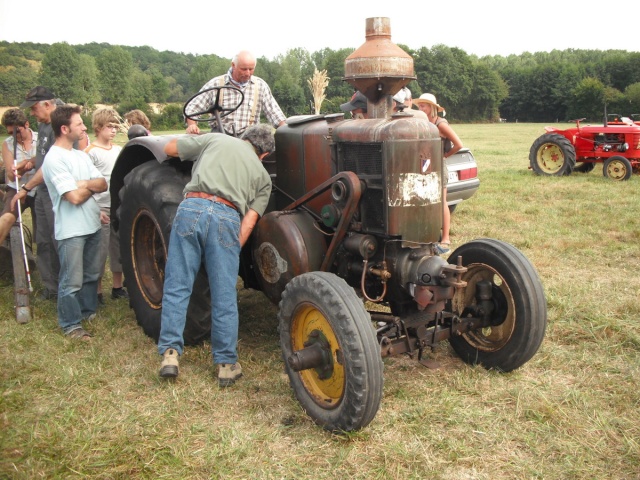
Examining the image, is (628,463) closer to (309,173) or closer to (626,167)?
(309,173)

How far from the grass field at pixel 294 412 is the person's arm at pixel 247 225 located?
83cm

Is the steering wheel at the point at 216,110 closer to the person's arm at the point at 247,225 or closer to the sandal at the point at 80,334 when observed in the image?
the person's arm at the point at 247,225

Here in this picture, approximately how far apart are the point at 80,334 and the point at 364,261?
231 cm

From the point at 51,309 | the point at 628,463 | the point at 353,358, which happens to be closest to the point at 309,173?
the point at 353,358

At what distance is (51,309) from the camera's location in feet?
15.8

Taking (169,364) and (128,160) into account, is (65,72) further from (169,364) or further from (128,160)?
(169,364)

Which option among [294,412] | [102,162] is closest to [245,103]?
[102,162]

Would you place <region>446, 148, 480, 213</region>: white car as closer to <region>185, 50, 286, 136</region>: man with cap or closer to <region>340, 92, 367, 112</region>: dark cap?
<region>340, 92, 367, 112</region>: dark cap

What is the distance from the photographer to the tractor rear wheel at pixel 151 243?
3.62 meters

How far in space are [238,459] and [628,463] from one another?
1751 millimetres

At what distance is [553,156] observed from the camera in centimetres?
1153

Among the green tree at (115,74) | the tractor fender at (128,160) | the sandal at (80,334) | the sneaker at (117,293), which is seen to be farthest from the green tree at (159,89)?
the sandal at (80,334)

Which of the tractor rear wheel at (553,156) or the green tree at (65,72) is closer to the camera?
the tractor rear wheel at (553,156)

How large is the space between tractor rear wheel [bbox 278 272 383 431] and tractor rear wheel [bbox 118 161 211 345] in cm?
74
